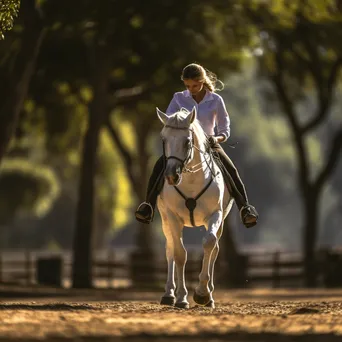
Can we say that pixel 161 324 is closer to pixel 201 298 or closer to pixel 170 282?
pixel 201 298

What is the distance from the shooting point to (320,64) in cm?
3803

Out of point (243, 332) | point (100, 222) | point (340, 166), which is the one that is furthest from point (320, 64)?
point (340, 166)

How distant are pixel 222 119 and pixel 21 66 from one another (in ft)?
38.4

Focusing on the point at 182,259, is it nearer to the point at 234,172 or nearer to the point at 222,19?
the point at 234,172

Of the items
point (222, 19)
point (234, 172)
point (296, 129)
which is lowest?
point (234, 172)

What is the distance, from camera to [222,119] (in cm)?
1598

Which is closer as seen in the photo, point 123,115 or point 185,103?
point 185,103

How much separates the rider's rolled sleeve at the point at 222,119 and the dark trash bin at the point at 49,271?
61.2 ft

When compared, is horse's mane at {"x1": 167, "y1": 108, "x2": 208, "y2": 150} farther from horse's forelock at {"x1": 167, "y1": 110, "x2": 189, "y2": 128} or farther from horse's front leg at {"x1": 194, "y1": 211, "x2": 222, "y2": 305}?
horse's front leg at {"x1": 194, "y1": 211, "x2": 222, "y2": 305}

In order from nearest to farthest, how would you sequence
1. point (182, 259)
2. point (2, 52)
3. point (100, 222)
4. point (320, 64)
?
point (182, 259)
point (2, 52)
point (320, 64)
point (100, 222)

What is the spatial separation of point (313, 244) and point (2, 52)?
44.6ft

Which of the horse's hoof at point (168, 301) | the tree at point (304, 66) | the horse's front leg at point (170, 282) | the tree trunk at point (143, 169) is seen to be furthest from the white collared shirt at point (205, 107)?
the tree trunk at point (143, 169)

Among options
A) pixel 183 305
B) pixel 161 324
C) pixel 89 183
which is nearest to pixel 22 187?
pixel 89 183

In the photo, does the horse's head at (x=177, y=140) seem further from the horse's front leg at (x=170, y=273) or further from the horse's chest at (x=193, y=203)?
the horse's front leg at (x=170, y=273)
